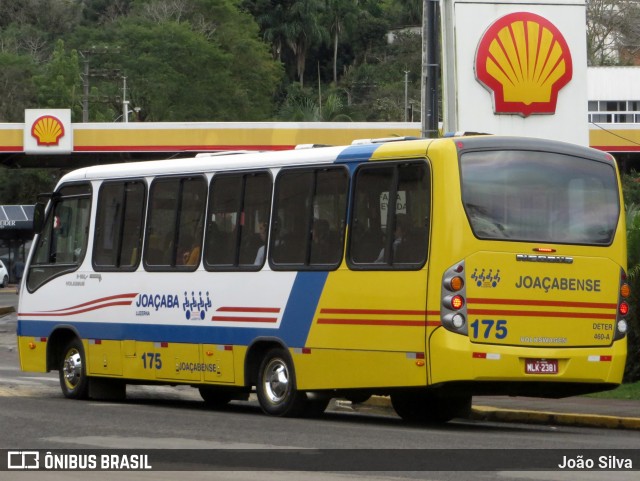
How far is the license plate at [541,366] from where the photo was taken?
14.6 meters

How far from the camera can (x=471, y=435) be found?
14.1 m

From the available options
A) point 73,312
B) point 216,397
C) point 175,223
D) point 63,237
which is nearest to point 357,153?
point 175,223

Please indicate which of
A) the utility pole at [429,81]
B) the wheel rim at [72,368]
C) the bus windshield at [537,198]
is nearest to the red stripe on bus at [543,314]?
the bus windshield at [537,198]

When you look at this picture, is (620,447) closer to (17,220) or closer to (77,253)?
(77,253)

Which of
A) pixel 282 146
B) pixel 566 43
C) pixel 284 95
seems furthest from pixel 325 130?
pixel 284 95

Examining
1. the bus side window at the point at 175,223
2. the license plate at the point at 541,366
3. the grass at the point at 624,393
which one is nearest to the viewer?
the license plate at the point at 541,366

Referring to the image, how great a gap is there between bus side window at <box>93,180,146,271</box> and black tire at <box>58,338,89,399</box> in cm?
115

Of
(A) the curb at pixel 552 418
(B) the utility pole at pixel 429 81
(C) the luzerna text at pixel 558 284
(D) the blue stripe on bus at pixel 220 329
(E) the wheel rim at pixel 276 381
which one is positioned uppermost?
(B) the utility pole at pixel 429 81

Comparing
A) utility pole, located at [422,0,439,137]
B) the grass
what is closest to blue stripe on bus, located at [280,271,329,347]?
the grass

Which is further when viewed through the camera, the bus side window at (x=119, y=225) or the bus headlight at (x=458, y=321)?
the bus side window at (x=119, y=225)

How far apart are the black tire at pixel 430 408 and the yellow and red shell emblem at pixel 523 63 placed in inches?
452

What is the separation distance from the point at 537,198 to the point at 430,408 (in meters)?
3.14

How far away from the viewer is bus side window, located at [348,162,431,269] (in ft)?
48.3

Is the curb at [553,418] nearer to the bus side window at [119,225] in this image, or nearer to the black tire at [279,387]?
the black tire at [279,387]
